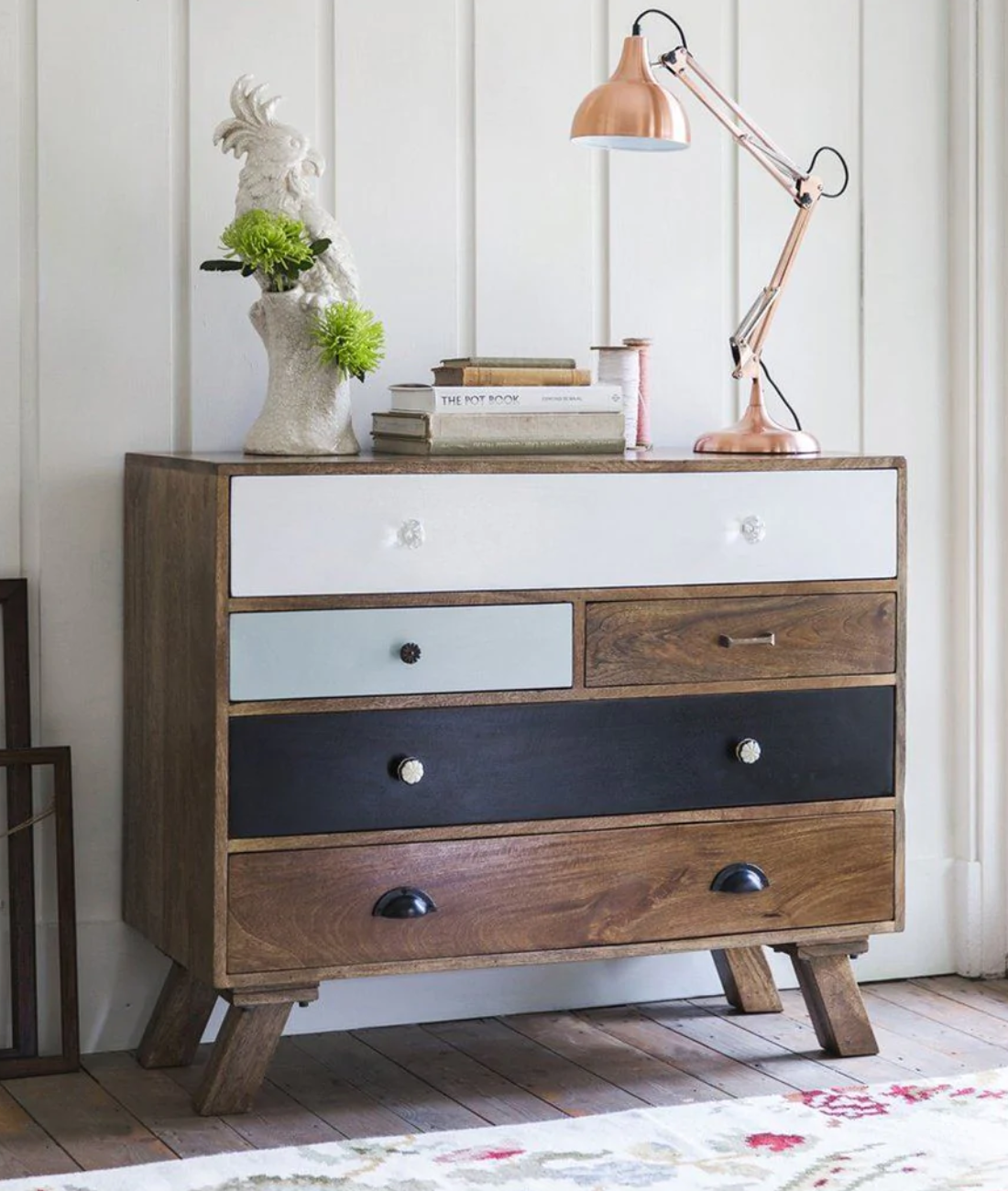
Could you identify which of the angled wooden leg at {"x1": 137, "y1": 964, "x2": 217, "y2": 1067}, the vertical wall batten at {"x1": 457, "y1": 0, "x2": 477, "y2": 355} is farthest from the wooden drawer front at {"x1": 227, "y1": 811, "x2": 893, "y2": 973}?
the vertical wall batten at {"x1": 457, "y1": 0, "x2": 477, "y2": 355}

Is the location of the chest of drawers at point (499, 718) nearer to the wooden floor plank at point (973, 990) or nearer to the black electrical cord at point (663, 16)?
the wooden floor plank at point (973, 990)

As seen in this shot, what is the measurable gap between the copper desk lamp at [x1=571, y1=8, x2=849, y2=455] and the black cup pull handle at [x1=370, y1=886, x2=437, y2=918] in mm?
766

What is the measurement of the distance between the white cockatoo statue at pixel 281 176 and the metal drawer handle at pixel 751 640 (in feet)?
2.17

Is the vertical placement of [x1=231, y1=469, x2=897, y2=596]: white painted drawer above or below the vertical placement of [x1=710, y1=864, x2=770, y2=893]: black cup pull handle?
above

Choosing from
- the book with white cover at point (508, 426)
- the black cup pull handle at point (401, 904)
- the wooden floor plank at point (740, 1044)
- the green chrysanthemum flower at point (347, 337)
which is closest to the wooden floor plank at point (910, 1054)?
the wooden floor plank at point (740, 1044)

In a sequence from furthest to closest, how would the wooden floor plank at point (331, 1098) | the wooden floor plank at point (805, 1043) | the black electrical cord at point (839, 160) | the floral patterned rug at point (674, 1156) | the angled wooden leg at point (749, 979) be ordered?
the black electrical cord at point (839, 160) → the angled wooden leg at point (749, 979) → the wooden floor plank at point (805, 1043) → the wooden floor plank at point (331, 1098) → the floral patterned rug at point (674, 1156)

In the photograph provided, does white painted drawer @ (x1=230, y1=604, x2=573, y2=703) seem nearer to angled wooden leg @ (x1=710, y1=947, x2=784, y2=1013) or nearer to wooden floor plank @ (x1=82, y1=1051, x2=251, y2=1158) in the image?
wooden floor plank @ (x1=82, y1=1051, x2=251, y2=1158)

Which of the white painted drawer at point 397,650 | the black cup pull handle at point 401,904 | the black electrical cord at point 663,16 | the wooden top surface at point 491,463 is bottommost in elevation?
the black cup pull handle at point 401,904

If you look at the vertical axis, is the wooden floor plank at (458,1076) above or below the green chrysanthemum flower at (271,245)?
below

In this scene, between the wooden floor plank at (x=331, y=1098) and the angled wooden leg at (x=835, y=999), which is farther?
the angled wooden leg at (x=835, y=999)

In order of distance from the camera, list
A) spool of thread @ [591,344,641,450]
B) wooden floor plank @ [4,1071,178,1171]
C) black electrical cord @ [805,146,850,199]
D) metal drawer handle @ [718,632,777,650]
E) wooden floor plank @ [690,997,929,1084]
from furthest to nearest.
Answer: black electrical cord @ [805,146,850,199]
spool of thread @ [591,344,641,450]
wooden floor plank @ [690,997,929,1084]
metal drawer handle @ [718,632,777,650]
wooden floor plank @ [4,1071,178,1171]

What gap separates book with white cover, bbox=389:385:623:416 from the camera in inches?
93.0

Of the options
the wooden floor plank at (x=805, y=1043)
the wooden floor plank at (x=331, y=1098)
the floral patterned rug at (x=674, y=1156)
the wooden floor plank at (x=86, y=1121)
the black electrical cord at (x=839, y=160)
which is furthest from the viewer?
the black electrical cord at (x=839, y=160)

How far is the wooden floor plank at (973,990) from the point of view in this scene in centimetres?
286
